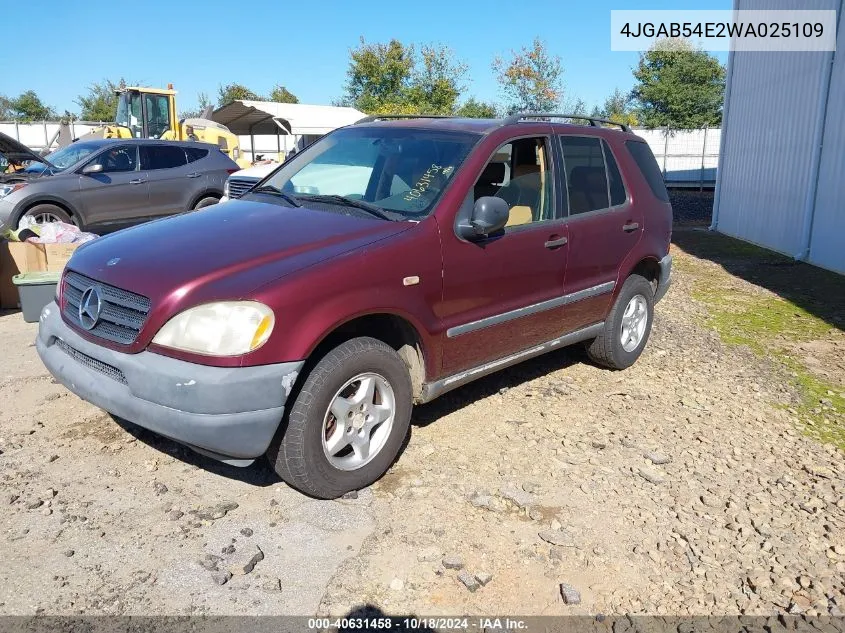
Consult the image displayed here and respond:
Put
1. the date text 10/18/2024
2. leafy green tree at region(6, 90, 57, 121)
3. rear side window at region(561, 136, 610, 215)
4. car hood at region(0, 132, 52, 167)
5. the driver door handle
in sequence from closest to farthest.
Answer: the date text 10/18/2024
the driver door handle
rear side window at region(561, 136, 610, 215)
car hood at region(0, 132, 52, 167)
leafy green tree at region(6, 90, 57, 121)

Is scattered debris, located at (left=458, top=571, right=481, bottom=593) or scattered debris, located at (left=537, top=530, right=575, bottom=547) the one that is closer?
scattered debris, located at (left=458, top=571, right=481, bottom=593)

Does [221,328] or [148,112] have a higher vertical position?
[148,112]

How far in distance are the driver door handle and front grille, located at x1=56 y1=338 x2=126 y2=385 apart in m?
2.66

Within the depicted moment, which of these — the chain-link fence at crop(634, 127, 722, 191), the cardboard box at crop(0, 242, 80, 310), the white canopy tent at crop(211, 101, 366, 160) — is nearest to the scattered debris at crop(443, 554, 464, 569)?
the cardboard box at crop(0, 242, 80, 310)

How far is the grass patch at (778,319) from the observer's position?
5.02 metres

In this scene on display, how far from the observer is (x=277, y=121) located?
2658 cm

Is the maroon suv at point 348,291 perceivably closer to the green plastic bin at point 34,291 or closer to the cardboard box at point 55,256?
the green plastic bin at point 34,291

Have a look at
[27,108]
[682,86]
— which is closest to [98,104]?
[27,108]

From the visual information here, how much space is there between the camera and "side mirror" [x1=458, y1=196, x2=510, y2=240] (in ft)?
12.8

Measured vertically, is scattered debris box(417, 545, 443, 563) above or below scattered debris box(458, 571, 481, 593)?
above

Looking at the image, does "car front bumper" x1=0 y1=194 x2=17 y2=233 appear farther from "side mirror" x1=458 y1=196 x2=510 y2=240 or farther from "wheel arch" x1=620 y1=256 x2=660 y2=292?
"wheel arch" x1=620 y1=256 x2=660 y2=292

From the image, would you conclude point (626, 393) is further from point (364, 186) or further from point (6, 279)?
point (6, 279)

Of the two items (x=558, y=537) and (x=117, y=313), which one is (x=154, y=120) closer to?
(x=117, y=313)

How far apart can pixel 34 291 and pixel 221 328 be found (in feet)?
14.3
